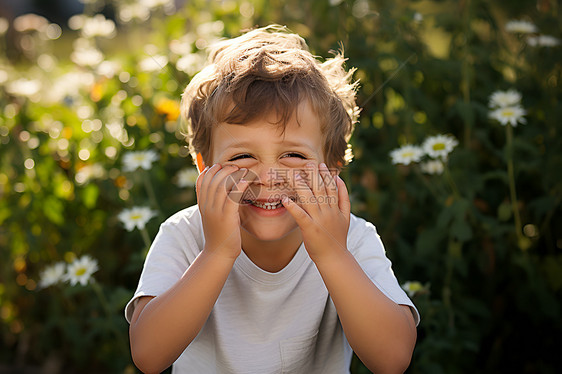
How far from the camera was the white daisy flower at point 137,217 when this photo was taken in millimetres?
1730

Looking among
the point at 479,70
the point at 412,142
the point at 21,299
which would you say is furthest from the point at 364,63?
the point at 21,299

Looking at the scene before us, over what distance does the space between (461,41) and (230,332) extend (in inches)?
69.3

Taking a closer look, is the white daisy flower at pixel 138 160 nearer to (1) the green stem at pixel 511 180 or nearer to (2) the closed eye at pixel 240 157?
(2) the closed eye at pixel 240 157

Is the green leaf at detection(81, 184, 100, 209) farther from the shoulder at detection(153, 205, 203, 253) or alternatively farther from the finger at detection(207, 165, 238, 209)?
the finger at detection(207, 165, 238, 209)

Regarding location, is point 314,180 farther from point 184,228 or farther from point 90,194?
point 90,194

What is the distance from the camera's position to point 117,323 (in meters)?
1.79

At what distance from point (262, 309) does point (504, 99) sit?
1.29 meters

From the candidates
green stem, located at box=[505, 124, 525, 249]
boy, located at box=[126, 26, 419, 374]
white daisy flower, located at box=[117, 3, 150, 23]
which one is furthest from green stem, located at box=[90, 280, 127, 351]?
white daisy flower, located at box=[117, 3, 150, 23]

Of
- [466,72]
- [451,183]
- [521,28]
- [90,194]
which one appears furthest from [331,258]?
[521,28]

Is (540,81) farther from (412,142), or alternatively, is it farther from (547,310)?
(547,310)

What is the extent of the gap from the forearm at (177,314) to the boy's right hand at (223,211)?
0.03 meters

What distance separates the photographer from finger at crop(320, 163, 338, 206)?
1187 mm

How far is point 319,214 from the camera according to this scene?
1.17 metres

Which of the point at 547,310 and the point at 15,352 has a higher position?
the point at 547,310
